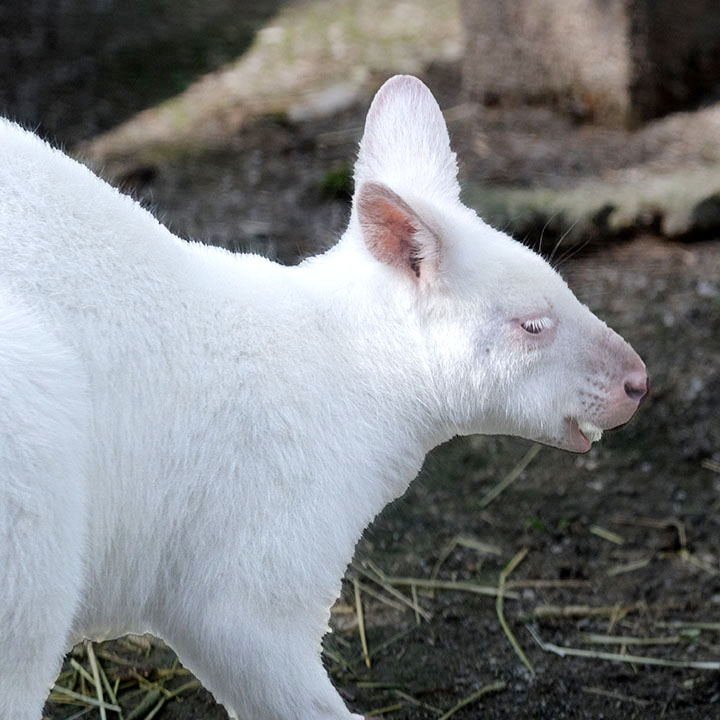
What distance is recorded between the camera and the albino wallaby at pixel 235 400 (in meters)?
1.93

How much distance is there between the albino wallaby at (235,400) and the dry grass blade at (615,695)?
36.1 inches

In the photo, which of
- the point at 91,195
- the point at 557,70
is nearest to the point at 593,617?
the point at 91,195

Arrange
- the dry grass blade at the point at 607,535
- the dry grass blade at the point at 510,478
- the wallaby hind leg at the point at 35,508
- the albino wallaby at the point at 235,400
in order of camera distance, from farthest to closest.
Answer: the dry grass blade at the point at 510,478
the dry grass blade at the point at 607,535
the albino wallaby at the point at 235,400
the wallaby hind leg at the point at 35,508

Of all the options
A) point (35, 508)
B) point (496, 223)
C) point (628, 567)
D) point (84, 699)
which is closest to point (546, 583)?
point (628, 567)

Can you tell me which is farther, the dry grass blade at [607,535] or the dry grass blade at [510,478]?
the dry grass blade at [510,478]

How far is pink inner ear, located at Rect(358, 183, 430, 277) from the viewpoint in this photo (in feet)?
7.11

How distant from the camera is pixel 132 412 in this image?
6.94ft

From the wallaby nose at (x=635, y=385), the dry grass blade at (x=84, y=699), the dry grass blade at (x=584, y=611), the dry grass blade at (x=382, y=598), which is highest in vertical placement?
the wallaby nose at (x=635, y=385)

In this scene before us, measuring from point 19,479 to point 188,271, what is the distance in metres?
0.58

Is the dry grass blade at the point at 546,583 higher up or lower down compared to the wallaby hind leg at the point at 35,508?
lower down

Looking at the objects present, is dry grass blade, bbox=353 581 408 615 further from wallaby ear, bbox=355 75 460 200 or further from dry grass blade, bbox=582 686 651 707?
wallaby ear, bbox=355 75 460 200

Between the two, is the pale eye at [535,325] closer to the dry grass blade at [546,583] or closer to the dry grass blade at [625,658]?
the dry grass blade at [625,658]

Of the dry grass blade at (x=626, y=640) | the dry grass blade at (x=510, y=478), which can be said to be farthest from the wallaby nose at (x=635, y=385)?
the dry grass blade at (x=510, y=478)

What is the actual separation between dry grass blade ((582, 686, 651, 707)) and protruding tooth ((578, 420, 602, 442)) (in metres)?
0.90
